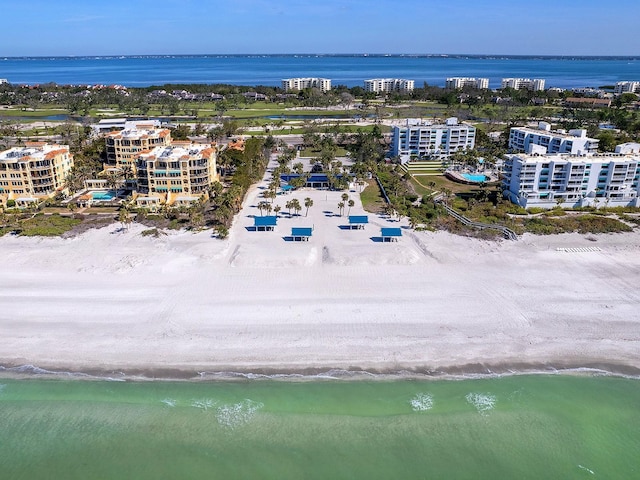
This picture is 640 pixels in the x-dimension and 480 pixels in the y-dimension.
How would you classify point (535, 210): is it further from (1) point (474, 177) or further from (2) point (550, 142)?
(2) point (550, 142)

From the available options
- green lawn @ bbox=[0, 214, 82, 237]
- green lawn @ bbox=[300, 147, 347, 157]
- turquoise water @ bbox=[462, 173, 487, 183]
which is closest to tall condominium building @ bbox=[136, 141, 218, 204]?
green lawn @ bbox=[0, 214, 82, 237]

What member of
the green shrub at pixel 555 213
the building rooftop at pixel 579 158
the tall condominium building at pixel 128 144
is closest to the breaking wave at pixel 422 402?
the green shrub at pixel 555 213

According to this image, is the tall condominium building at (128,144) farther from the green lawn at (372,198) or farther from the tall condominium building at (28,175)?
the green lawn at (372,198)

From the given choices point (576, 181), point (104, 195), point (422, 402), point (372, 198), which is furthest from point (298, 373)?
point (576, 181)

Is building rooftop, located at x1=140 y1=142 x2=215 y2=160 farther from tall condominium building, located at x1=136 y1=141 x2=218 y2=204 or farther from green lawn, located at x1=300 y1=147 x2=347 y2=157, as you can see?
green lawn, located at x1=300 y1=147 x2=347 y2=157

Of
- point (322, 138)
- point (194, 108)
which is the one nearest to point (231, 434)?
point (322, 138)
